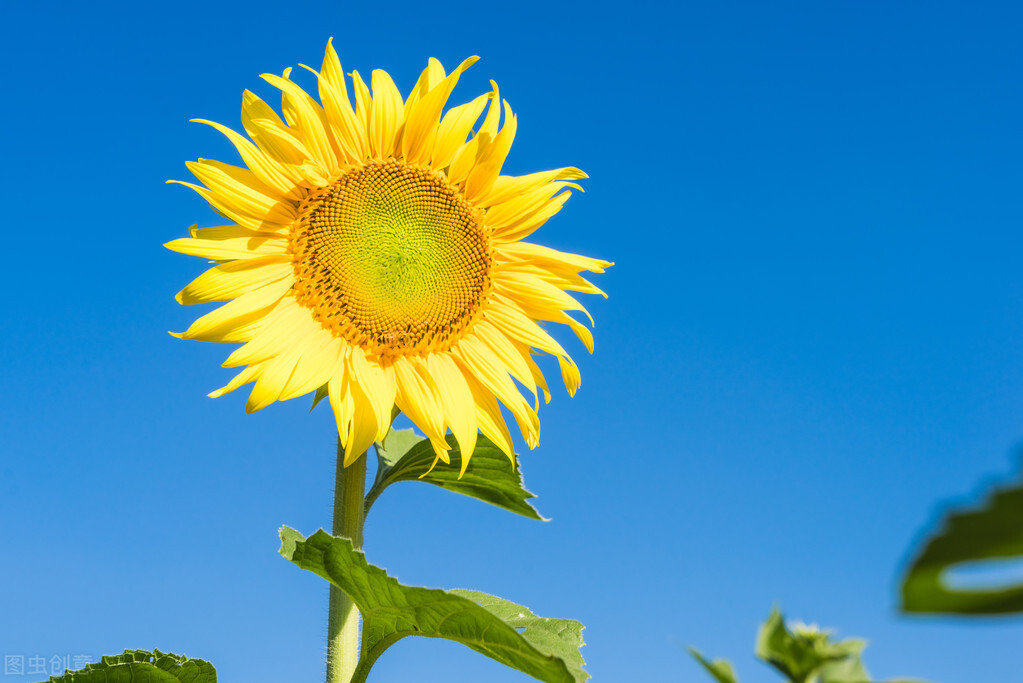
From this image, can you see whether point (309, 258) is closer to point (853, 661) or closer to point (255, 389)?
point (255, 389)

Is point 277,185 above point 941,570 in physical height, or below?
above

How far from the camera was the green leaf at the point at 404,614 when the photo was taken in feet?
8.72

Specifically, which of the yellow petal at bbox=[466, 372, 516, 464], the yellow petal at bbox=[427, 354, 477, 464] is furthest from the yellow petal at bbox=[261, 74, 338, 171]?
the yellow petal at bbox=[466, 372, 516, 464]

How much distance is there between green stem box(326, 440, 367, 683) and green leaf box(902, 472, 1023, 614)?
273 cm

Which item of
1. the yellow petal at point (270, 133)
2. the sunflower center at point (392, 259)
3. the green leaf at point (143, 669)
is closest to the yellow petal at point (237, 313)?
the sunflower center at point (392, 259)

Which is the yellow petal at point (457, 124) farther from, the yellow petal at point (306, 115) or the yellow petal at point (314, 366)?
the yellow petal at point (314, 366)

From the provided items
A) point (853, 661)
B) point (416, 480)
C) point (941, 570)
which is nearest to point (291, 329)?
point (416, 480)

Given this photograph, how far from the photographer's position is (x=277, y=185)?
3.36m

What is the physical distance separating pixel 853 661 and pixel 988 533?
24.9 inches

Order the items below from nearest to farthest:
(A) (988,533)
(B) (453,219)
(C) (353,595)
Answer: (A) (988,533), (C) (353,595), (B) (453,219)

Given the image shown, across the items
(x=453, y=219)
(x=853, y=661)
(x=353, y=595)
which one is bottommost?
(x=853, y=661)

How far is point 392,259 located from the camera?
3557 mm

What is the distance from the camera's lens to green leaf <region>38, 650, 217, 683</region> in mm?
3316

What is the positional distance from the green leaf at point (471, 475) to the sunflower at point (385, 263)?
0.15 meters
